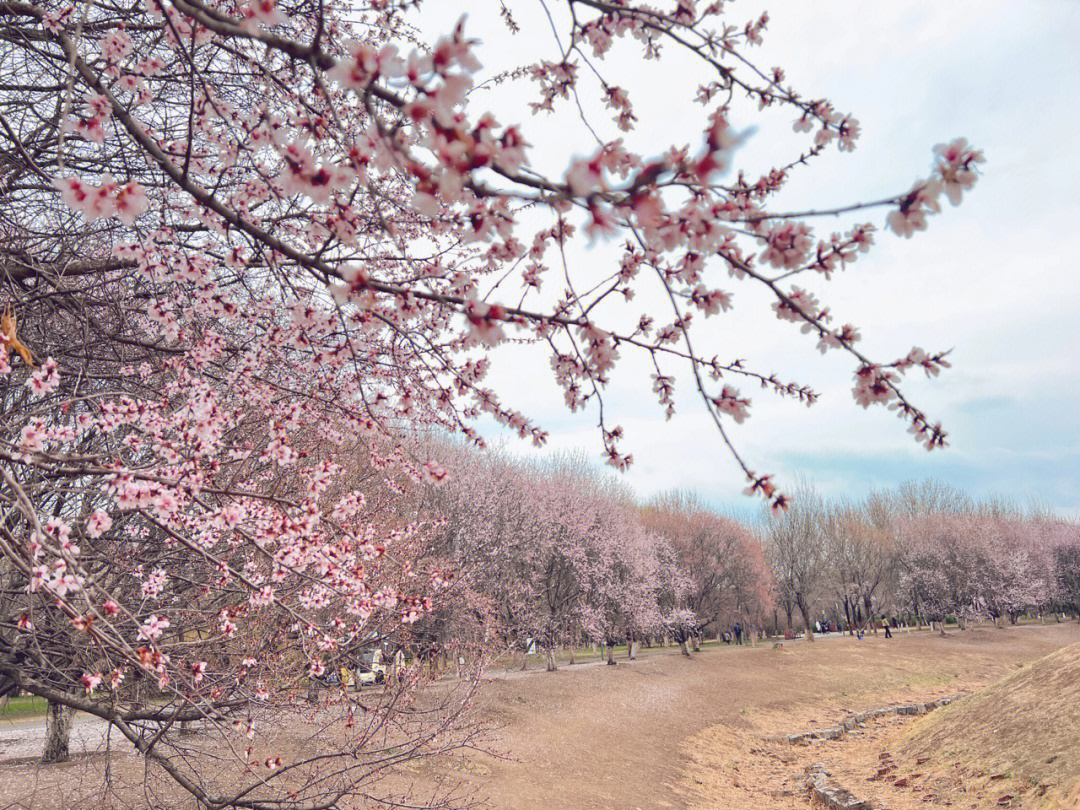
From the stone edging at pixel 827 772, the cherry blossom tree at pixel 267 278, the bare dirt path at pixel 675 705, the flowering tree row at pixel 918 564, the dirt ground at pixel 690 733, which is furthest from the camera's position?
the flowering tree row at pixel 918 564

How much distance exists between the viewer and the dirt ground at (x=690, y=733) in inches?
417

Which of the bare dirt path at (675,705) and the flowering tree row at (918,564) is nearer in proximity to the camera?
the bare dirt path at (675,705)

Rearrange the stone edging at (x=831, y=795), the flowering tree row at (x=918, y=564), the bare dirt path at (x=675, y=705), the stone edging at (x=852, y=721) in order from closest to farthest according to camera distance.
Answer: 1. the stone edging at (x=831, y=795)
2. the bare dirt path at (x=675, y=705)
3. the stone edging at (x=852, y=721)
4. the flowering tree row at (x=918, y=564)

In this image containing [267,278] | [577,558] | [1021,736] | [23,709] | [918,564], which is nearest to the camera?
[267,278]

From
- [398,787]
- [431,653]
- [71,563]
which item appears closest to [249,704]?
[71,563]

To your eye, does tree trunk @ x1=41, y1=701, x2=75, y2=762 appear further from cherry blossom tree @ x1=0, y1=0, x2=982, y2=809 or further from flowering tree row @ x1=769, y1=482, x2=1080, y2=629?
flowering tree row @ x1=769, y1=482, x2=1080, y2=629

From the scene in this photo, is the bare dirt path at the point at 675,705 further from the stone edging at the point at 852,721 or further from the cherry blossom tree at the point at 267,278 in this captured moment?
the cherry blossom tree at the point at 267,278

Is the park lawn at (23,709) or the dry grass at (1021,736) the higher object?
the dry grass at (1021,736)

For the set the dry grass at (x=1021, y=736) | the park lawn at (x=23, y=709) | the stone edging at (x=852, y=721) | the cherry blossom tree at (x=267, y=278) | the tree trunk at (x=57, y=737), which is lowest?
the stone edging at (x=852, y=721)

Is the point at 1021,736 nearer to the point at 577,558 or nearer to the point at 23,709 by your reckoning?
the point at 577,558

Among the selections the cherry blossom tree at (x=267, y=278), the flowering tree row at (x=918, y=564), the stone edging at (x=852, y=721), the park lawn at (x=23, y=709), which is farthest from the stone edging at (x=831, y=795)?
the flowering tree row at (x=918, y=564)

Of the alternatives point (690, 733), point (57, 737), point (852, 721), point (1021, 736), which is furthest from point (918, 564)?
point (57, 737)

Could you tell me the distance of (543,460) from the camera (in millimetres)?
32562

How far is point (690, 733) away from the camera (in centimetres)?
1702
